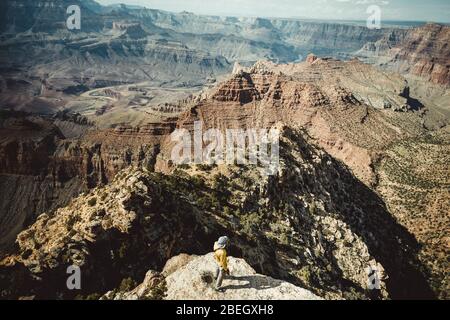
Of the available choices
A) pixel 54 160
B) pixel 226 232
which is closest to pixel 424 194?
pixel 226 232

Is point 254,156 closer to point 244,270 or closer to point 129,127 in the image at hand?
point 244,270

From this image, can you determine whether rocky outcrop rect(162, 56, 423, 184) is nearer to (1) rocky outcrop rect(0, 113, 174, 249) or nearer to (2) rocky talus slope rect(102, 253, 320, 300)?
(1) rocky outcrop rect(0, 113, 174, 249)

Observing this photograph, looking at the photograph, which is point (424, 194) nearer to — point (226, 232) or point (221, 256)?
point (226, 232)

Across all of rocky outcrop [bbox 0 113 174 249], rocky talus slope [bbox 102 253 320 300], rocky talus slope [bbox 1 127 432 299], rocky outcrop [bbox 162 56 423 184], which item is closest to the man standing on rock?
rocky talus slope [bbox 102 253 320 300]

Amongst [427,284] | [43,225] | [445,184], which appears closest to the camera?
[43,225]

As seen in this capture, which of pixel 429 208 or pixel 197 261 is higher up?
pixel 197 261

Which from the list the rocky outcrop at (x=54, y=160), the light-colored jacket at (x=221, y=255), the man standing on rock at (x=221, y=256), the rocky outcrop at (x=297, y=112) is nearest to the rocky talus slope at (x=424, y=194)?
the rocky outcrop at (x=297, y=112)

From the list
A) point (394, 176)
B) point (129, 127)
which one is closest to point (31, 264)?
point (394, 176)
